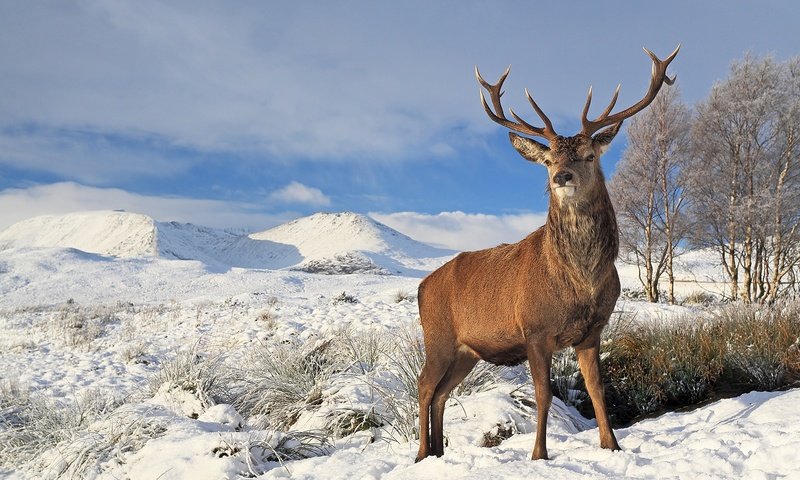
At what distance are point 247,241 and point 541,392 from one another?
73.6 metres

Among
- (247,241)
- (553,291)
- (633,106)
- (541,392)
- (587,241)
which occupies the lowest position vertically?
(541,392)

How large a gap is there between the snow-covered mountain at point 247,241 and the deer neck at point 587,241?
125 feet

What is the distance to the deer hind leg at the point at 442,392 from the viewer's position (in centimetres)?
398

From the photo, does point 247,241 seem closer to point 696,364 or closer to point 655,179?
point 655,179

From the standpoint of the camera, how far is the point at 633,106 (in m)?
3.84

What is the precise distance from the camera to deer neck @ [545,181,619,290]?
11.0ft

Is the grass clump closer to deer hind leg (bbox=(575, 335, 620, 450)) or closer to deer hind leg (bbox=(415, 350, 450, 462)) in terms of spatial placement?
deer hind leg (bbox=(575, 335, 620, 450))

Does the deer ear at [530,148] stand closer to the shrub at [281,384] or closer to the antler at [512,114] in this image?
the antler at [512,114]

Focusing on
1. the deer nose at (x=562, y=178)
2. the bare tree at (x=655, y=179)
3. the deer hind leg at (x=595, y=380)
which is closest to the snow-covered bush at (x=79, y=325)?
the deer hind leg at (x=595, y=380)

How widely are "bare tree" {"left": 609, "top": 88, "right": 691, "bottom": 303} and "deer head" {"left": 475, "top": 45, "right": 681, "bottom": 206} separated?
1827cm

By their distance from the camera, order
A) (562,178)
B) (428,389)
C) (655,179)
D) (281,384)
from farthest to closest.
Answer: (655,179) → (281,384) → (428,389) → (562,178)

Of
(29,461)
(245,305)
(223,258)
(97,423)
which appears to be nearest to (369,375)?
(97,423)

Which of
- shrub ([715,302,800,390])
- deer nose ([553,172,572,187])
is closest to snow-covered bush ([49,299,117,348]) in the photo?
deer nose ([553,172,572,187])

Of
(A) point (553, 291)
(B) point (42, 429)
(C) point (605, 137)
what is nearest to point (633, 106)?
(C) point (605, 137)
